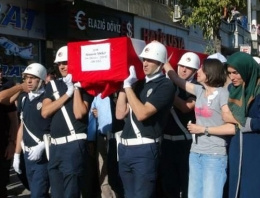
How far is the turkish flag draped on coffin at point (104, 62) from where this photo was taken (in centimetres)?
515

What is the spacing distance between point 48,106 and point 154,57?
1285 millimetres

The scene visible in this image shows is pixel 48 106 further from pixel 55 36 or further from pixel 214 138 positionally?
pixel 55 36

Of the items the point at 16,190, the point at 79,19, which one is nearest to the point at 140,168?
the point at 16,190

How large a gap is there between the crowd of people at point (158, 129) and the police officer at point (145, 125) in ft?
0.03

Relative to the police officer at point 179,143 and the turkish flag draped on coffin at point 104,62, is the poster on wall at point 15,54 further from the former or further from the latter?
the turkish flag draped on coffin at point 104,62

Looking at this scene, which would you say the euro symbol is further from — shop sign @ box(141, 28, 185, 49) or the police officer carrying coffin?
the police officer carrying coffin

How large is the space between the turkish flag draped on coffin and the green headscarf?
112cm

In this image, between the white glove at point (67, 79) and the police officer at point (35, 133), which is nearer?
the white glove at point (67, 79)

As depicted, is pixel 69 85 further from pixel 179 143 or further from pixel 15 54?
pixel 15 54

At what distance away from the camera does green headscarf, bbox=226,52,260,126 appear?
4.55 m

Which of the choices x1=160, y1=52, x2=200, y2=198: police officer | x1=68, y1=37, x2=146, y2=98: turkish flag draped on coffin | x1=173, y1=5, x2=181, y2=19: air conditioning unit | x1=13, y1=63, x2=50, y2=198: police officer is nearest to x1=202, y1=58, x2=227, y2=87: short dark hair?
x1=68, y1=37, x2=146, y2=98: turkish flag draped on coffin

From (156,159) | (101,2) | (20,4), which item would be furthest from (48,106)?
(101,2)

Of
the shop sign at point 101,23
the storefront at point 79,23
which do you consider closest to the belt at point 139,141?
the storefront at point 79,23

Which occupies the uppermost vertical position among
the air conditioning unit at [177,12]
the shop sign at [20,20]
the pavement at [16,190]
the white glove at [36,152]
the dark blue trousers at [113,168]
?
the air conditioning unit at [177,12]
